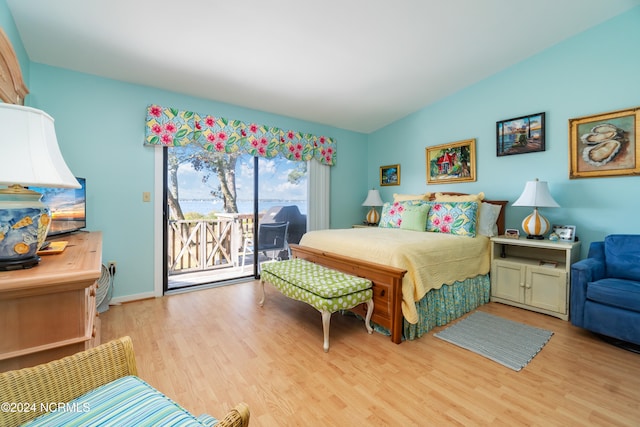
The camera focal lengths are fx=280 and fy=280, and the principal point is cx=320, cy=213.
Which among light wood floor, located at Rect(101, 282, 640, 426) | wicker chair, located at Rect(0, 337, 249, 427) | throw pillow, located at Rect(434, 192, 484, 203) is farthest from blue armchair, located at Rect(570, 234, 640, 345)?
wicker chair, located at Rect(0, 337, 249, 427)

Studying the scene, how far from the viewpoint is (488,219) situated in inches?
126

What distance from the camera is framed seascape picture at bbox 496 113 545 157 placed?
122 inches

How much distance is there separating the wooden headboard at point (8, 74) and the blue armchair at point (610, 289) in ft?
12.8

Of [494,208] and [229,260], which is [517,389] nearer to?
[494,208]

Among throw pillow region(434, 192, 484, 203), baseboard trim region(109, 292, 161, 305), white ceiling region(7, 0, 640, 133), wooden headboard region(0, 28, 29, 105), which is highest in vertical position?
white ceiling region(7, 0, 640, 133)

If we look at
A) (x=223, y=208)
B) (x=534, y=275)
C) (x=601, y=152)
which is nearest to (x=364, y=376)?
(x=534, y=275)

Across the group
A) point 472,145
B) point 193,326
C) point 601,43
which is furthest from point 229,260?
point 601,43

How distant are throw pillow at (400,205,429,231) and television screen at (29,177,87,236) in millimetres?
3078

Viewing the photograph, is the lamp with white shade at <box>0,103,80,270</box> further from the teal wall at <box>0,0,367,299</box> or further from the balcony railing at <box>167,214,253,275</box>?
the balcony railing at <box>167,214,253,275</box>

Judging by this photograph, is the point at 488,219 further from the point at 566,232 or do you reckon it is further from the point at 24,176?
the point at 24,176

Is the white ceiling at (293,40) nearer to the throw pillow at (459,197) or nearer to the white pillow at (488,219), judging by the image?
the throw pillow at (459,197)

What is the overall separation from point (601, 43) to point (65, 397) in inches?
177

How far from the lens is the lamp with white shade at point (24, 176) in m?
0.76

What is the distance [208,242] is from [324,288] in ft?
8.96
